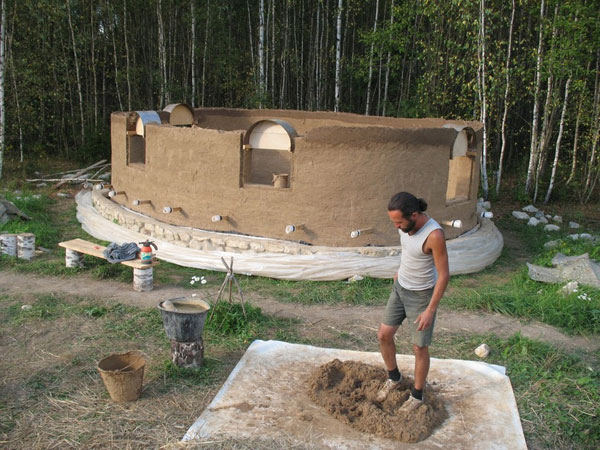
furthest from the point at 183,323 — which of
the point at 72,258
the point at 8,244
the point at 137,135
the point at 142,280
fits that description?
the point at 137,135

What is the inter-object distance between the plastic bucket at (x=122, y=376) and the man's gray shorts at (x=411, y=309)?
5.83 feet

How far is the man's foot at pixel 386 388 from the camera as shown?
13.3 feet

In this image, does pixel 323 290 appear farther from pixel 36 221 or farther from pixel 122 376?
pixel 36 221

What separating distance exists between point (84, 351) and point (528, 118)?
41.6ft

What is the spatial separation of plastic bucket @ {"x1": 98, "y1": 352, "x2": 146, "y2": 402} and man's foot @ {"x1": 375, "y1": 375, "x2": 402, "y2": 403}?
5.51 ft

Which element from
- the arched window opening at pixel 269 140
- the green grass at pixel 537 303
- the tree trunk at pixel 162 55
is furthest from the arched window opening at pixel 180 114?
the green grass at pixel 537 303

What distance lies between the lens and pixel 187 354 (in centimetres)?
457

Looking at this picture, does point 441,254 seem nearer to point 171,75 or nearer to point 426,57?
point 426,57

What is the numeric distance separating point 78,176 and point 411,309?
10.3 metres

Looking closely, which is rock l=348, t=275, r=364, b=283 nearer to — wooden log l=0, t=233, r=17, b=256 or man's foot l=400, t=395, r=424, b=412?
man's foot l=400, t=395, r=424, b=412

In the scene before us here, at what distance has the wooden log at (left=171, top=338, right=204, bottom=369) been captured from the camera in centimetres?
456

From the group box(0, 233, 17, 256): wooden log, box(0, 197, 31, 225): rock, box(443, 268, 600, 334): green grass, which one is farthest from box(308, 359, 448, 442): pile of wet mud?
box(0, 197, 31, 225): rock

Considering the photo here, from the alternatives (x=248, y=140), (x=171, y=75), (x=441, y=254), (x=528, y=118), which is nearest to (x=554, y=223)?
(x=528, y=118)

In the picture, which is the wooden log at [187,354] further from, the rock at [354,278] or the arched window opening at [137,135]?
the arched window opening at [137,135]
